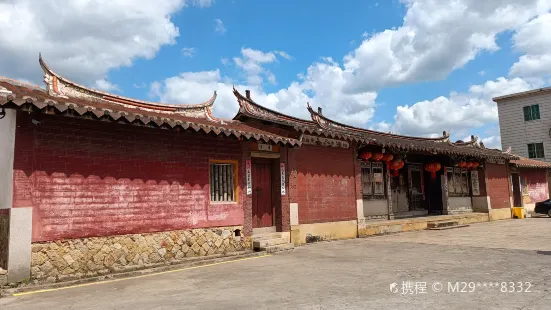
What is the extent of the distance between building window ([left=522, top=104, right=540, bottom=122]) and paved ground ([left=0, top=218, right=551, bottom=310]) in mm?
23264

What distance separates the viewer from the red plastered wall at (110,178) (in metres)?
6.48

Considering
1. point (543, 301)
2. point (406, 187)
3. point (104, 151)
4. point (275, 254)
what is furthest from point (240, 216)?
point (406, 187)

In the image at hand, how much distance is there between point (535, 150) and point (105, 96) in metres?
29.9

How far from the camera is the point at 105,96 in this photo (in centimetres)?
898

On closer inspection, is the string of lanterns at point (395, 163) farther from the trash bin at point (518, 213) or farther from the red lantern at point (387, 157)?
the trash bin at point (518, 213)

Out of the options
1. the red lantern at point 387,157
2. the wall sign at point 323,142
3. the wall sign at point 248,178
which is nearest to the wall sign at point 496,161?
the red lantern at point 387,157

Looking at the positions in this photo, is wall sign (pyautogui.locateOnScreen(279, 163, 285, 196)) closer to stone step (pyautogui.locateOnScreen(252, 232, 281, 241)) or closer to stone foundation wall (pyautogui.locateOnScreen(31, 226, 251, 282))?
stone step (pyautogui.locateOnScreen(252, 232, 281, 241))

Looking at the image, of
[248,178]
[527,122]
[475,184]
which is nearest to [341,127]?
[248,178]

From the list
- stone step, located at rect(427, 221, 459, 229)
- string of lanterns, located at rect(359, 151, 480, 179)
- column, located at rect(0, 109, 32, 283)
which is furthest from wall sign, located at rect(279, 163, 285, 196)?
stone step, located at rect(427, 221, 459, 229)

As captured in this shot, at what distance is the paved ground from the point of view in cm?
459

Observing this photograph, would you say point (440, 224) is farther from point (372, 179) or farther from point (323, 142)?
point (323, 142)

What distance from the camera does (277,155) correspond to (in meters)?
10.6

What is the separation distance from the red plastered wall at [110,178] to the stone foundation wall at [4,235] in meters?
0.27

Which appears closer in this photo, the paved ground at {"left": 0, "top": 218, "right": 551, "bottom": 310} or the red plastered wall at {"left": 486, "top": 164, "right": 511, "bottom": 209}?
the paved ground at {"left": 0, "top": 218, "right": 551, "bottom": 310}
